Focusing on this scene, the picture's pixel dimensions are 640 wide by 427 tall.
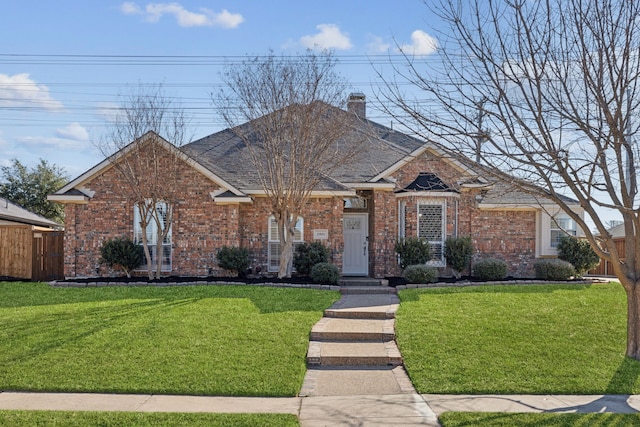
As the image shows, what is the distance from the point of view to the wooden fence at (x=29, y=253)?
1816 cm

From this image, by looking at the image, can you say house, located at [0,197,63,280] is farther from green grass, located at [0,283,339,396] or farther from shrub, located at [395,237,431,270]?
shrub, located at [395,237,431,270]

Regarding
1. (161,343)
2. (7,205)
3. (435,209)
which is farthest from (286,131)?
(7,205)

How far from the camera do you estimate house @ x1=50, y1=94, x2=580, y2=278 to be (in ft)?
56.4

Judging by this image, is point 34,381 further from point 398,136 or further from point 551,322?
point 398,136

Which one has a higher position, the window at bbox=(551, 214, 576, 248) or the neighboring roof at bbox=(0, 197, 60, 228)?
the neighboring roof at bbox=(0, 197, 60, 228)

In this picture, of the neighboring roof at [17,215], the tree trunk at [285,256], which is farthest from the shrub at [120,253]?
the neighboring roof at [17,215]

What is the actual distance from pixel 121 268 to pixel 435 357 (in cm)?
1149

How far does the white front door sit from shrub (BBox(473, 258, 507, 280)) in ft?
11.7

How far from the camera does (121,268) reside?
678 inches

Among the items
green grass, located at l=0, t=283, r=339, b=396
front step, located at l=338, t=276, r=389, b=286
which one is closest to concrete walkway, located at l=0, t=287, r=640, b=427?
green grass, located at l=0, t=283, r=339, b=396

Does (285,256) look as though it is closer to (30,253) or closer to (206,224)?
(206,224)

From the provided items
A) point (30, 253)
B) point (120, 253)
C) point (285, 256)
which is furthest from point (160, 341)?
point (30, 253)

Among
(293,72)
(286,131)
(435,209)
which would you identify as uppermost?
(293,72)

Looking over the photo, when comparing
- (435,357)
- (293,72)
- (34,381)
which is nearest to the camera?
(34,381)
